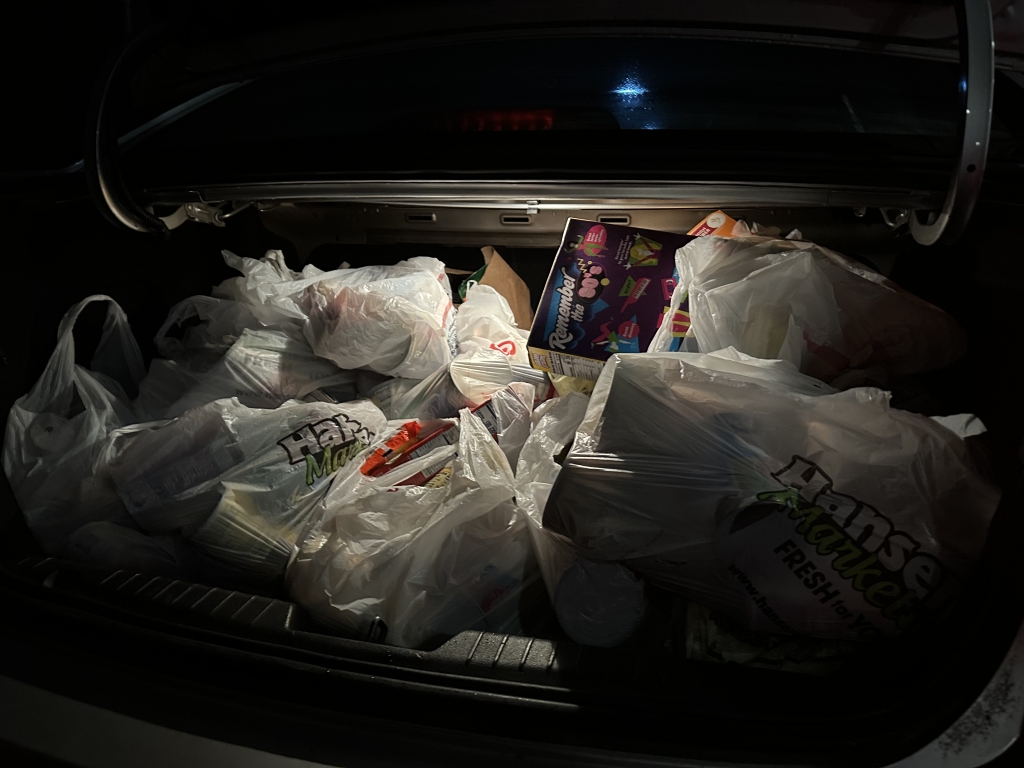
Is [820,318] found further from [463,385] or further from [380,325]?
[380,325]

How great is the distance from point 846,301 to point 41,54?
235 cm

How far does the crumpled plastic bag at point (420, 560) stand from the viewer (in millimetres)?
907

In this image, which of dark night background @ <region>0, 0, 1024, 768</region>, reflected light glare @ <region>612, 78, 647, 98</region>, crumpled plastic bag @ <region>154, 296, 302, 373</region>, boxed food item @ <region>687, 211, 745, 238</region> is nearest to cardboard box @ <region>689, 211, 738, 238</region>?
boxed food item @ <region>687, 211, 745, 238</region>

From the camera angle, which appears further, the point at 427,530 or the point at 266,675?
the point at 427,530

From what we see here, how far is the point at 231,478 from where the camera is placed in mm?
1098

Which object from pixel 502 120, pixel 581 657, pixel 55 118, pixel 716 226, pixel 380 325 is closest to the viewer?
pixel 581 657

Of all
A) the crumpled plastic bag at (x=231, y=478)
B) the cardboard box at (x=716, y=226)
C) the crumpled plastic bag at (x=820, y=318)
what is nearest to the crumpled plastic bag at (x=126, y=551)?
the crumpled plastic bag at (x=231, y=478)

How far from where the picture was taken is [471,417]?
116 cm

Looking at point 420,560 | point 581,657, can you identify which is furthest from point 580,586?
point 420,560

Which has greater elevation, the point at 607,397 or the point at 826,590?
the point at 607,397

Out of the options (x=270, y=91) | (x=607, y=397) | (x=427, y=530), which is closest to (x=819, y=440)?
(x=607, y=397)

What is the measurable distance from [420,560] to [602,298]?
0.66m

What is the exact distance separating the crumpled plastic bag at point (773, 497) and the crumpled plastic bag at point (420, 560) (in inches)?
5.7

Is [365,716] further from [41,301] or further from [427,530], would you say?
[41,301]
